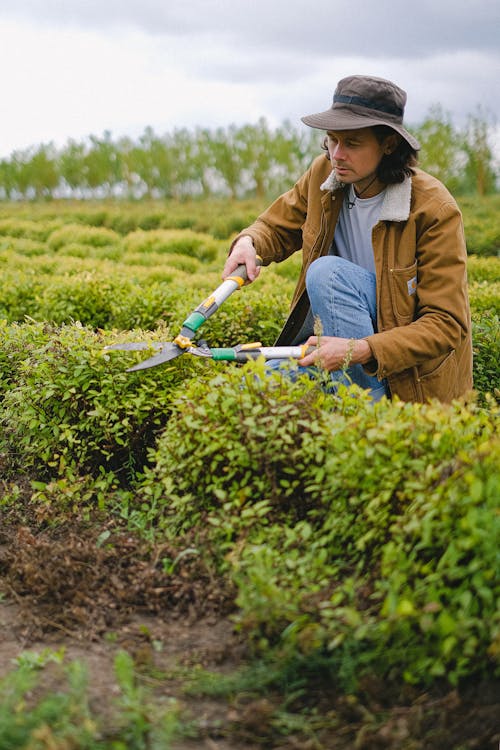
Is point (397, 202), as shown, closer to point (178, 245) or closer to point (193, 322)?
point (193, 322)

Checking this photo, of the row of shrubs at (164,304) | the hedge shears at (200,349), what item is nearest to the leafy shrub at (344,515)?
the hedge shears at (200,349)

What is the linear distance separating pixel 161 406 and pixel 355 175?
4.27 feet

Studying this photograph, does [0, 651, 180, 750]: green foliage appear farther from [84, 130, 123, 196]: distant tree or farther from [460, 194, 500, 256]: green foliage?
[84, 130, 123, 196]: distant tree

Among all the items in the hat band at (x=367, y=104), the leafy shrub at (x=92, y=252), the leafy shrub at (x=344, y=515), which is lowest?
the leafy shrub at (x=344, y=515)

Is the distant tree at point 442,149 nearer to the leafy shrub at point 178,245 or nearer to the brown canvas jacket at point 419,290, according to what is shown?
the leafy shrub at point 178,245

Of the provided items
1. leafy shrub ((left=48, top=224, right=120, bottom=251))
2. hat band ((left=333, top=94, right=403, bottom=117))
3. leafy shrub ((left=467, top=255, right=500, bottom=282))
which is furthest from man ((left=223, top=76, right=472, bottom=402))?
leafy shrub ((left=48, top=224, right=120, bottom=251))

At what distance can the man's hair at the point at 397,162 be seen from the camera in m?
3.19

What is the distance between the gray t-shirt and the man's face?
0.19 meters

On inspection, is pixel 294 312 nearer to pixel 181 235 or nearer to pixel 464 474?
pixel 464 474

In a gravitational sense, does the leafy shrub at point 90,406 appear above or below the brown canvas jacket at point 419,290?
below

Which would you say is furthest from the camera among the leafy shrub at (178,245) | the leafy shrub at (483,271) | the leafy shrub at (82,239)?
the leafy shrub at (82,239)

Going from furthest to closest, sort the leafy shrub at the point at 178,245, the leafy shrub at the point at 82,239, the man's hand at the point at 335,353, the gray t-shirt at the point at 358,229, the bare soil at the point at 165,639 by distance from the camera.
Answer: the leafy shrub at the point at 82,239 < the leafy shrub at the point at 178,245 < the gray t-shirt at the point at 358,229 < the man's hand at the point at 335,353 < the bare soil at the point at 165,639

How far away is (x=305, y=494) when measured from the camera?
2.58 metres

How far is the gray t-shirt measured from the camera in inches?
135
